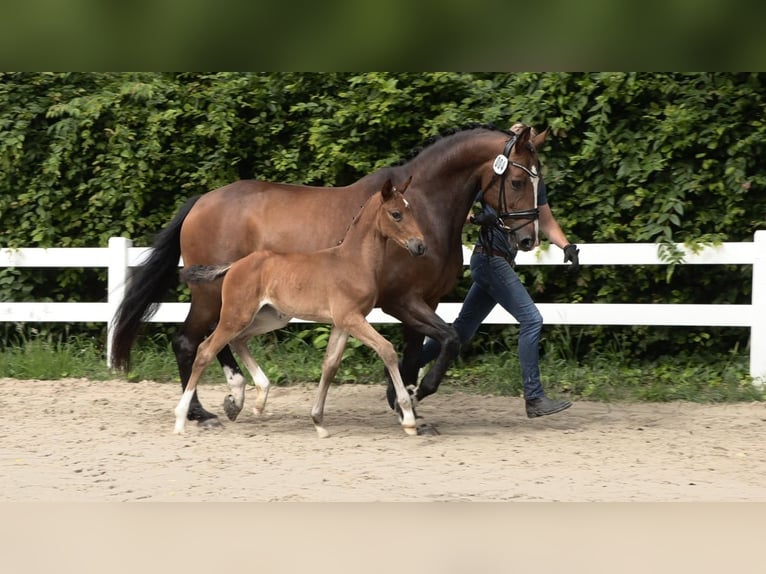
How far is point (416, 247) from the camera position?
5.68m

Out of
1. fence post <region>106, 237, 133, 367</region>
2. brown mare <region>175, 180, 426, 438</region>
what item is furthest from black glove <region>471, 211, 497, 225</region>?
fence post <region>106, 237, 133, 367</region>

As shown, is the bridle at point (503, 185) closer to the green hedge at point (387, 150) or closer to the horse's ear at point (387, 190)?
the horse's ear at point (387, 190)

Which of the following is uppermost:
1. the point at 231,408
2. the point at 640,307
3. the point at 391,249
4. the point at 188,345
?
the point at 391,249

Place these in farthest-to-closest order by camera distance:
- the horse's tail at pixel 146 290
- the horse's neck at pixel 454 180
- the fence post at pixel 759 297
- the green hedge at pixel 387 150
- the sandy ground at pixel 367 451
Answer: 1. the green hedge at pixel 387 150
2. the fence post at pixel 759 297
3. the horse's tail at pixel 146 290
4. the horse's neck at pixel 454 180
5. the sandy ground at pixel 367 451

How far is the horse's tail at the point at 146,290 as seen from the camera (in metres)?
6.75

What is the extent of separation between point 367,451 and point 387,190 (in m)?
1.61

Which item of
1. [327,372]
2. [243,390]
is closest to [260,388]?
[243,390]

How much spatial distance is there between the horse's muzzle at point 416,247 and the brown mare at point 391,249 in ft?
1.38

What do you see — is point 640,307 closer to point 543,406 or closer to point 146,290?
point 543,406

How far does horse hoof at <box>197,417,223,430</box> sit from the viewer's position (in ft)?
20.8

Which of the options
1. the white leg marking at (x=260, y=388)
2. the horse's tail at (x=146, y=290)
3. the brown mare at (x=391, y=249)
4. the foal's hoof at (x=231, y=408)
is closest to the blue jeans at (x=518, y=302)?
the brown mare at (x=391, y=249)

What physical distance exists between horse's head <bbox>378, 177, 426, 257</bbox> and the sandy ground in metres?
1.30

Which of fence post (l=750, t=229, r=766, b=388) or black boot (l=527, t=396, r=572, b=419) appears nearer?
black boot (l=527, t=396, r=572, b=419)

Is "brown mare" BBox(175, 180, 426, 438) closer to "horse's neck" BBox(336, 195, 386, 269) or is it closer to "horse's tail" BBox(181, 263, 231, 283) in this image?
"horse's neck" BBox(336, 195, 386, 269)
